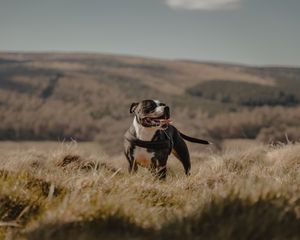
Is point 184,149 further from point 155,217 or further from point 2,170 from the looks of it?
point 155,217

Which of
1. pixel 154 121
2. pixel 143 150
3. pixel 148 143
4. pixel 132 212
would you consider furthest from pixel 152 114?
pixel 132 212

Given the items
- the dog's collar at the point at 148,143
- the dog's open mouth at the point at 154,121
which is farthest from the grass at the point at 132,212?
the dog's open mouth at the point at 154,121

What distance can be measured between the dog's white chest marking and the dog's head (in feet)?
0.32

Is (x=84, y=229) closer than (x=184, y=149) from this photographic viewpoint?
Yes

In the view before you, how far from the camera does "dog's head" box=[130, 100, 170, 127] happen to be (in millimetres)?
10125

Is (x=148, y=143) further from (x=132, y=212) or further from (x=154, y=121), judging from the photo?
(x=132, y=212)

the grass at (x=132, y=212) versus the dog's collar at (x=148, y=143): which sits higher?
the grass at (x=132, y=212)

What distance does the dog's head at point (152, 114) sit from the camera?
10.1 meters

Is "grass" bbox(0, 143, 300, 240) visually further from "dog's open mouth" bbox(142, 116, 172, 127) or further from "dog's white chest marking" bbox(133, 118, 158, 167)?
"dog's open mouth" bbox(142, 116, 172, 127)

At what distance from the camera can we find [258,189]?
4.84 metres

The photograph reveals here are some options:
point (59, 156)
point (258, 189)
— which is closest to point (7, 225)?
point (258, 189)

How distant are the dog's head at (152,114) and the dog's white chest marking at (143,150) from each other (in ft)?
0.32

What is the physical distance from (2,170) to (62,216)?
2380 millimetres

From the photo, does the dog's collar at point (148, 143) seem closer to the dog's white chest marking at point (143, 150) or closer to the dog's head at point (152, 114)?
the dog's white chest marking at point (143, 150)
